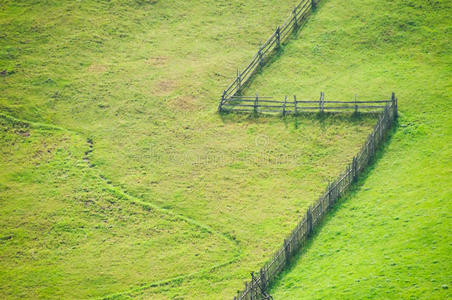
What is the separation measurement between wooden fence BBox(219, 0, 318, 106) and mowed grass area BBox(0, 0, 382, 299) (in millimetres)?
1428

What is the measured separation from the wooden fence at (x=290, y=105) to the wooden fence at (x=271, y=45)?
1.22m

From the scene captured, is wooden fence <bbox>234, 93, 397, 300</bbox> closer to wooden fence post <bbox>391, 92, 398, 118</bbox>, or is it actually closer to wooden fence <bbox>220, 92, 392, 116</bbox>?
wooden fence post <bbox>391, 92, 398, 118</bbox>

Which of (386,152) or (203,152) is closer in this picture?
(386,152)

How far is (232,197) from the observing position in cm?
3394

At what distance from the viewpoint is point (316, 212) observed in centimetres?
2941

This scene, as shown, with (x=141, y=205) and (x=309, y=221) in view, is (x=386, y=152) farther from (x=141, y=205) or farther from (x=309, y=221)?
(x=141, y=205)

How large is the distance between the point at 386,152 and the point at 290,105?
368 inches

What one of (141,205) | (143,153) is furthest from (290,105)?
(141,205)

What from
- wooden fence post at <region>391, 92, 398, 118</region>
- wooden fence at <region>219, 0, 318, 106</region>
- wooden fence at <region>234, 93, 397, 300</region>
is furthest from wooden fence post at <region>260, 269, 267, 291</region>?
wooden fence at <region>219, 0, 318, 106</region>

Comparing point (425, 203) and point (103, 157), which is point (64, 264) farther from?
point (425, 203)

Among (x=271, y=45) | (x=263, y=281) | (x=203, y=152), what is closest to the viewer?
(x=263, y=281)

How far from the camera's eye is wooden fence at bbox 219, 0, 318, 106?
4391 centimetres

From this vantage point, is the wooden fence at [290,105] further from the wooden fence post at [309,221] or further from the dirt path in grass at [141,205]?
the wooden fence post at [309,221]

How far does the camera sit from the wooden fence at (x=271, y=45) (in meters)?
43.9
